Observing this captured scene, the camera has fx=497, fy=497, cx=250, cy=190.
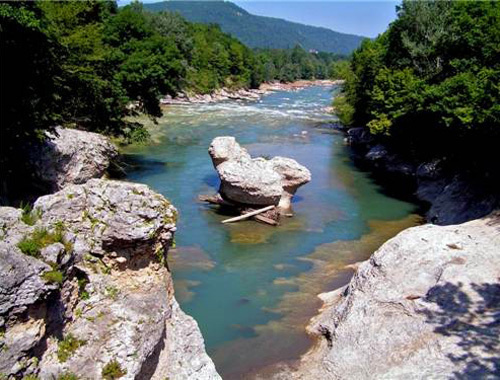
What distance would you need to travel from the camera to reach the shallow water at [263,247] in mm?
14734

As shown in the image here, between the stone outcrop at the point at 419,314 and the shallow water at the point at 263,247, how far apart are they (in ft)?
4.72

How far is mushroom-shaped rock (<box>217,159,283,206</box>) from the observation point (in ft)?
80.3

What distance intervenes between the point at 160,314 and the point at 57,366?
2.34 meters

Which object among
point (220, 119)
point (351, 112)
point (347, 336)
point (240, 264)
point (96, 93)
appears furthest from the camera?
point (220, 119)

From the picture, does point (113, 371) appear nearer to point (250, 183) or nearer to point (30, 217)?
point (30, 217)

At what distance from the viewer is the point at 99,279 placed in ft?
29.5

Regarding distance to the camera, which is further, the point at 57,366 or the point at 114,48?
the point at 114,48

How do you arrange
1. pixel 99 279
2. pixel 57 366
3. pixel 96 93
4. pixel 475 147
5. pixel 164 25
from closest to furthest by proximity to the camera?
pixel 57 366
pixel 99 279
pixel 475 147
pixel 96 93
pixel 164 25

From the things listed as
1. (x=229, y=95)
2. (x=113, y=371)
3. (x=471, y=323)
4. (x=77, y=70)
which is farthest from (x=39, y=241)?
(x=229, y=95)

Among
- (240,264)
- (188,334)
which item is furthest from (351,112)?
(188,334)

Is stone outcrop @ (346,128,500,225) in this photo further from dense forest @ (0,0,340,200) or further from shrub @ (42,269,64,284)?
shrub @ (42,269,64,284)

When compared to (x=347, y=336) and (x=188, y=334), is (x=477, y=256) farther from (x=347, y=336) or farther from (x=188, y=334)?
(x=188, y=334)

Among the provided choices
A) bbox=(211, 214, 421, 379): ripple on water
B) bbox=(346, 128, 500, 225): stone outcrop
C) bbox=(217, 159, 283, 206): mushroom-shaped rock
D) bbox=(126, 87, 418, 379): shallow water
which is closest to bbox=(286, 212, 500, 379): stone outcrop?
bbox=(211, 214, 421, 379): ripple on water

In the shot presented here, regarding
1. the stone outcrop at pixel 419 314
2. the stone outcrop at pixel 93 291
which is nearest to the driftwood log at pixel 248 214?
the stone outcrop at pixel 419 314
